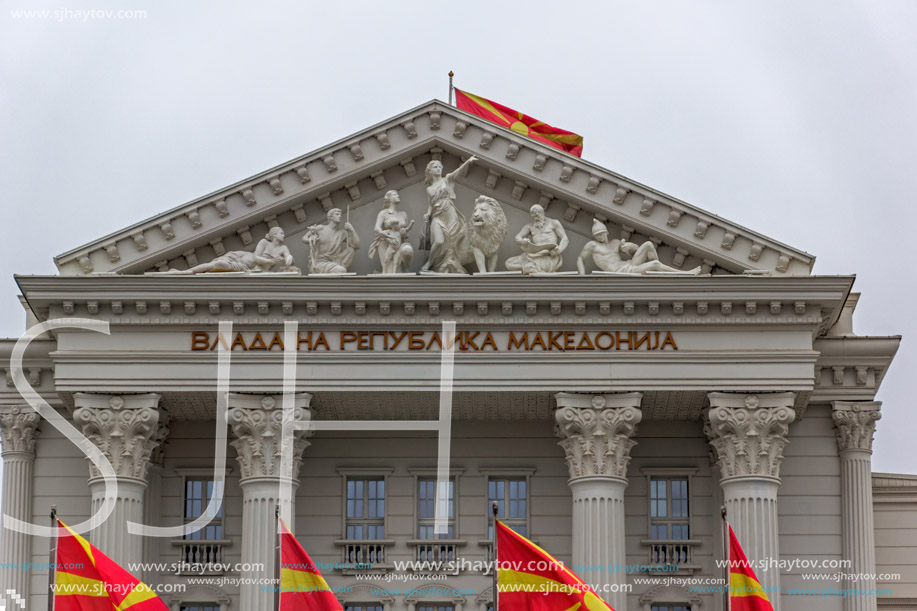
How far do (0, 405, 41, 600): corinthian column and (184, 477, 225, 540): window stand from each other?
405 cm

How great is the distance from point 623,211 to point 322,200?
25.0 feet

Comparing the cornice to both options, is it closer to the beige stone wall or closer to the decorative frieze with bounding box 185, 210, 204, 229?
the decorative frieze with bounding box 185, 210, 204, 229

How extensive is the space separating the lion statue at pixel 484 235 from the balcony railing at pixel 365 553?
7.46 meters

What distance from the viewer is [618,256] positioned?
167ft

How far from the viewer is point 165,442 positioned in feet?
172

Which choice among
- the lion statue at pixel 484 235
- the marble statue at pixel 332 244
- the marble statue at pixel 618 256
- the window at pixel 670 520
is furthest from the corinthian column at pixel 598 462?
the marble statue at pixel 332 244

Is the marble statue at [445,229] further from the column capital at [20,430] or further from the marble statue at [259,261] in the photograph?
the column capital at [20,430]

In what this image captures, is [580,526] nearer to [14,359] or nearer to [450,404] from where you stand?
[450,404]

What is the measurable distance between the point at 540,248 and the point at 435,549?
318 inches

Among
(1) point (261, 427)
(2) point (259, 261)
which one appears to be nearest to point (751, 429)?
(1) point (261, 427)

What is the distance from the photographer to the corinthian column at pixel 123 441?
49.4 m

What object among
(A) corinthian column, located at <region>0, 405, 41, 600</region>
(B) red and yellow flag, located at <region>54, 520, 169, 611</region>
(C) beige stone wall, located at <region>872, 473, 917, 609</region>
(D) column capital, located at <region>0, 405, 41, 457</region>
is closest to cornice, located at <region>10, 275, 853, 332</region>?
(D) column capital, located at <region>0, 405, 41, 457</region>

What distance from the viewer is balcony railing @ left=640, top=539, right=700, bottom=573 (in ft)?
168

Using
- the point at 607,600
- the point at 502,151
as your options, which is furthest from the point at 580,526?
the point at 502,151
